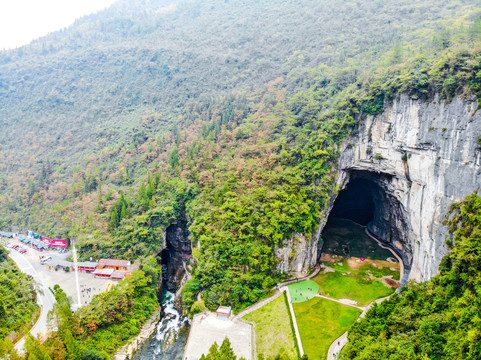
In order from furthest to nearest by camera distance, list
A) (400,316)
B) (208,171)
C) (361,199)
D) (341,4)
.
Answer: (341,4)
(361,199)
(208,171)
(400,316)

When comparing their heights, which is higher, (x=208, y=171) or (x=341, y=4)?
(x=341, y=4)

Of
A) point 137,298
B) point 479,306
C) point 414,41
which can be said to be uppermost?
point 414,41

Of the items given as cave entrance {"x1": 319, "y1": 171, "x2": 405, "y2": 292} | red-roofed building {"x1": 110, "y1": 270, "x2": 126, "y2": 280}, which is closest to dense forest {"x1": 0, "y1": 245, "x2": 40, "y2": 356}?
red-roofed building {"x1": 110, "y1": 270, "x2": 126, "y2": 280}

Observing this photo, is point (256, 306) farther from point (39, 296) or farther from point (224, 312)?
point (39, 296)

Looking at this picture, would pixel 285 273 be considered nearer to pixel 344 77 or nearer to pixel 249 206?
pixel 249 206

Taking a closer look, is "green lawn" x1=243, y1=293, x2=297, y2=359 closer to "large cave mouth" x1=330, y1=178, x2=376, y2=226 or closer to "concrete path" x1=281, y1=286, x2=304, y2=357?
"concrete path" x1=281, y1=286, x2=304, y2=357

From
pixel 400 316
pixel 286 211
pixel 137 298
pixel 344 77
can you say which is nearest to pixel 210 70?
pixel 344 77
